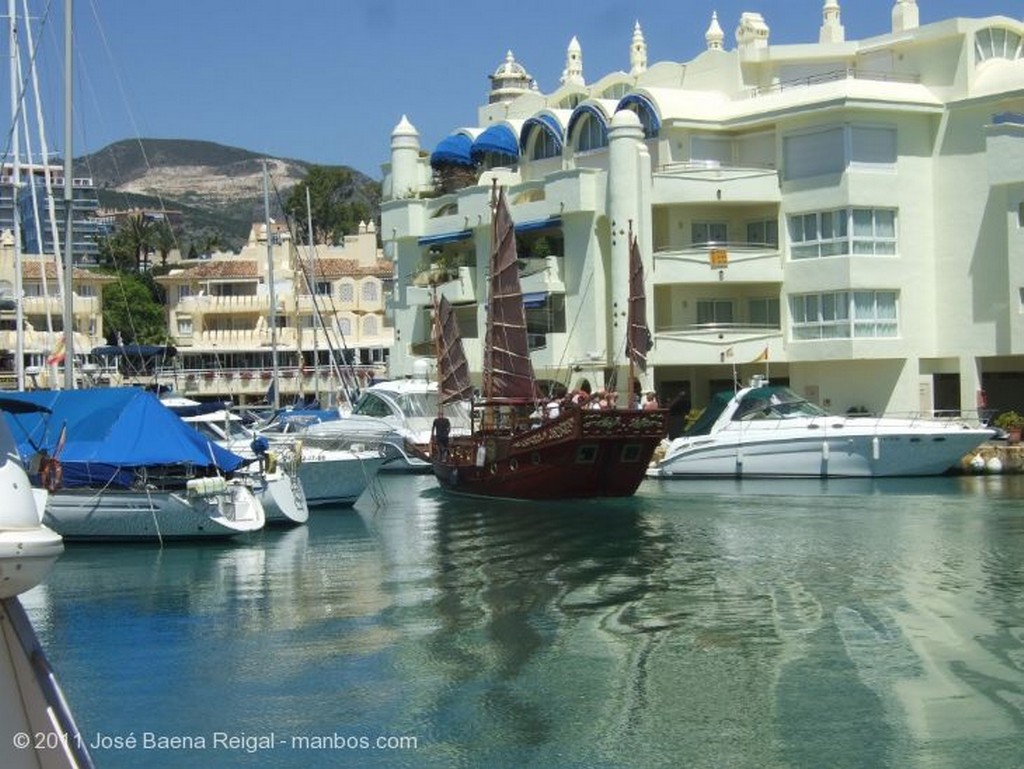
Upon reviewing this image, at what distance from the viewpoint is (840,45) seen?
55.6 metres

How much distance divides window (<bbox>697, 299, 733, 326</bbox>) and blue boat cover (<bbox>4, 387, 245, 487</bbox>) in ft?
87.9

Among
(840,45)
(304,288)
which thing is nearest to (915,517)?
(840,45)

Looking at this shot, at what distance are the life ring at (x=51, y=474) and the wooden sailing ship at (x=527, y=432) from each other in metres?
12.2

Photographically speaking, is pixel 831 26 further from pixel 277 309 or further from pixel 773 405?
pixel 277 309

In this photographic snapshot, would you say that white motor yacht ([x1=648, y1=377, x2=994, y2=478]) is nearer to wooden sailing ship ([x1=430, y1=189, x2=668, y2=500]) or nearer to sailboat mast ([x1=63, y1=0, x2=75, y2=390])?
wooden sailing ship ([x1=430, y1=189, x2=668, y2=500])

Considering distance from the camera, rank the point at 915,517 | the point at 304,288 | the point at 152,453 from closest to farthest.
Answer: the point at 152,453
the point at 915,517
the point at 304,288

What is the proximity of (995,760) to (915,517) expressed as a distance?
64.1 feet

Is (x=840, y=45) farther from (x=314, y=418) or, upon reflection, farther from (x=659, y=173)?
(x=314, y=418)

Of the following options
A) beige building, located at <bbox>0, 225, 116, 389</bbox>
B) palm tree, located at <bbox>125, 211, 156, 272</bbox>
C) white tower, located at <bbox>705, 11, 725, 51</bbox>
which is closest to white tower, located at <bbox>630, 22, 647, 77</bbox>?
white tower, located at <bbox>705, 11, 725, 51</bbox>

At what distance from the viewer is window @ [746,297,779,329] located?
53.6 m

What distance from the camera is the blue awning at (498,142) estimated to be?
205 feet

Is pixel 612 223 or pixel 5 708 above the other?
pixel 612 223

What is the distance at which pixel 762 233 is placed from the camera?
178 feet

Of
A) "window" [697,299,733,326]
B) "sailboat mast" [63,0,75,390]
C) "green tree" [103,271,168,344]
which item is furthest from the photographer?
"green tree" [103,271,168,344]
